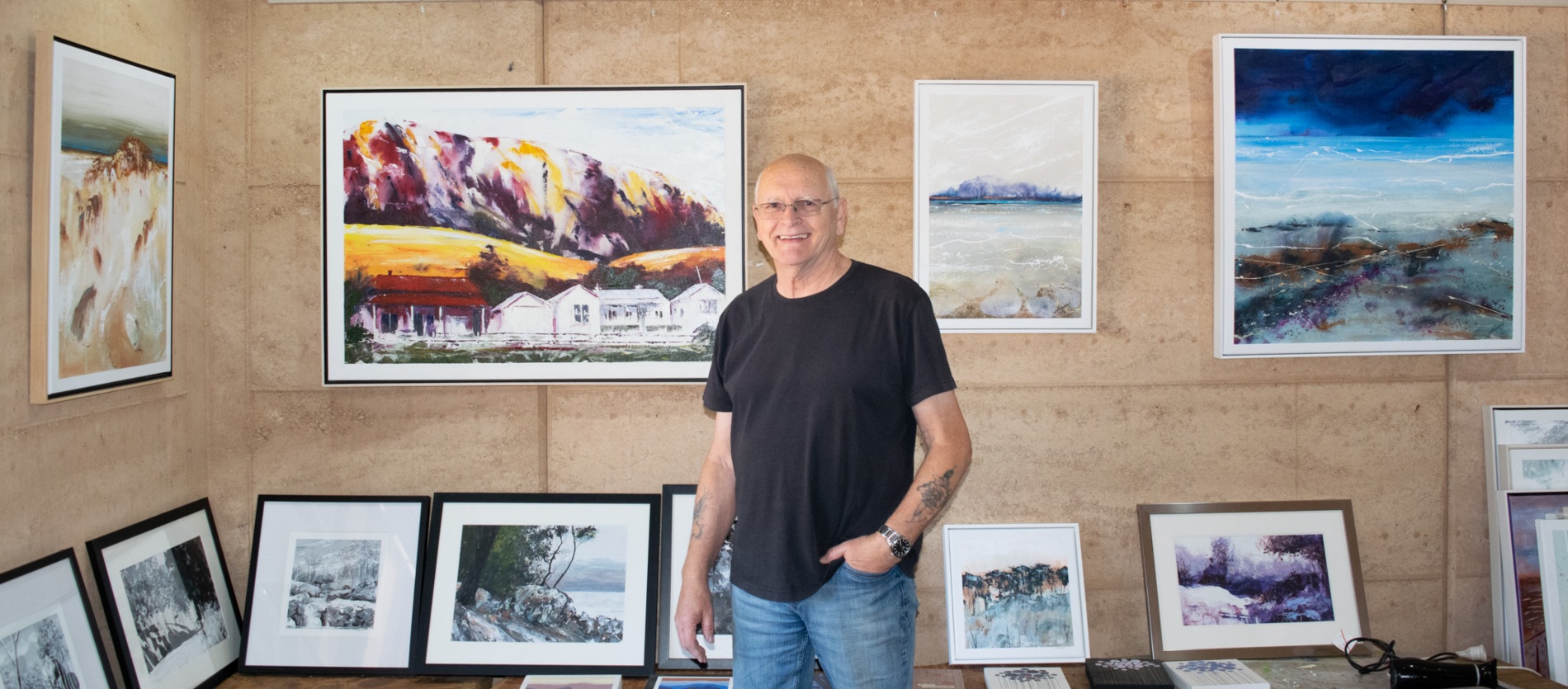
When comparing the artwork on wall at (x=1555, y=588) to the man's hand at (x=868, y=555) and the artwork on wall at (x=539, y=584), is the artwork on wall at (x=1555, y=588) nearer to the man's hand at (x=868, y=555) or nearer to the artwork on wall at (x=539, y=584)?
the man's hand at (x=868, y=555)

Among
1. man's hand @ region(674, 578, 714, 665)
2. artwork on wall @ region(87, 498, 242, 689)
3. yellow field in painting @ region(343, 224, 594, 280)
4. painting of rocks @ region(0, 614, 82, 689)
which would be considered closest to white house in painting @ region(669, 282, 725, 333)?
yellow field in painting @ region(343, 224, 594, 280)

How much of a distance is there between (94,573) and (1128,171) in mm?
3287

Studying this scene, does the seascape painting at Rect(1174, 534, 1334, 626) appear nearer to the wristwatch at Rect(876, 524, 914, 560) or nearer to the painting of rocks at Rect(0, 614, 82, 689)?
the wristwatch at Rect(876, 524, 914, 560)

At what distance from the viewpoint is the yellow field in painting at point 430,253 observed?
289 centimetres

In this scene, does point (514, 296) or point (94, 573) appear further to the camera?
point (514, 296)

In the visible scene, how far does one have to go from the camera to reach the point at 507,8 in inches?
115

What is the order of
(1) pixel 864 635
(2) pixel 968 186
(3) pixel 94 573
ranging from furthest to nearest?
Answer: (2) pixel 968 186 → (3) pixel 94 573 → (1) pixel 864 635

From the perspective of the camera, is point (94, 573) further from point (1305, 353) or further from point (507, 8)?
point (1305, 353)

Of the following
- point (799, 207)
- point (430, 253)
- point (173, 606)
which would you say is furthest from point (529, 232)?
point (173, 606)

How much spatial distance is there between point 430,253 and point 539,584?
44.4 inches

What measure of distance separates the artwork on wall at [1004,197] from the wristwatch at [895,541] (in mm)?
1095

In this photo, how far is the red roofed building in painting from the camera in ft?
9.53

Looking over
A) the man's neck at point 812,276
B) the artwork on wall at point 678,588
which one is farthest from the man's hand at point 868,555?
the artwork on wall at point 678,588

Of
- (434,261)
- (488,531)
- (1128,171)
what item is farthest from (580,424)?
(1128,171)
